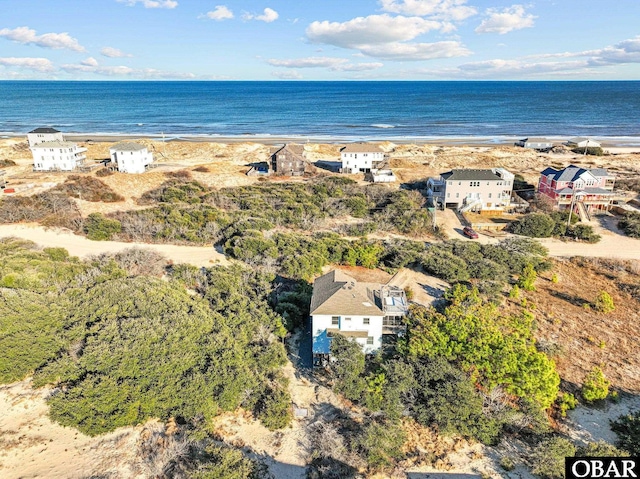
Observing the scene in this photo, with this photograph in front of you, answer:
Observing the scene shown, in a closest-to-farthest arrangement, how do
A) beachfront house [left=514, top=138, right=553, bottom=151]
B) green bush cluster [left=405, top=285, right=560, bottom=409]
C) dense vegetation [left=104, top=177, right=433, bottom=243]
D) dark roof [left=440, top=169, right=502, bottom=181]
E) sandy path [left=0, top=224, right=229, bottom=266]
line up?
green bush cluster [left=405, top=285, right=560, bottom=409], sandy path [left=0, top=224, right=229, bottom=266], dense vegetation [left=104, top=177, right=433, bottom=243], dark roof [left=440, top=169, right=502, bottom=181], beachfront house [left=514, top=138, right=553, bottom=151]

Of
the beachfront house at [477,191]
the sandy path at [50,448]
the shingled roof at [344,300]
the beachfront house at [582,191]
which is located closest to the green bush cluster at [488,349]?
the shingled roof at [344,300]

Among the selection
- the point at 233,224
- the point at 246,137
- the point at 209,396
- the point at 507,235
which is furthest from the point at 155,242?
the point at 246,137

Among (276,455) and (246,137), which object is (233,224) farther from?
(246,137)

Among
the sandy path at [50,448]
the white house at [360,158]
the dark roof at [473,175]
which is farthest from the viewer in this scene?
the white house at [360,158]

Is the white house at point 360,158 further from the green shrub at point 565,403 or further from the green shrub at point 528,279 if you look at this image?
the green shrub at point 565,403

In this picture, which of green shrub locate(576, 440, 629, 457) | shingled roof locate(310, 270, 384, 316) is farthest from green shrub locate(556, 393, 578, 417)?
shingled roof locate(310, 270, 384, 316)

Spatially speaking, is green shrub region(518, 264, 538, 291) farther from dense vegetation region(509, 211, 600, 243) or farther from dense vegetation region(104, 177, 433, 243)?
dense vegetation region(104, 177, 433, 243)
